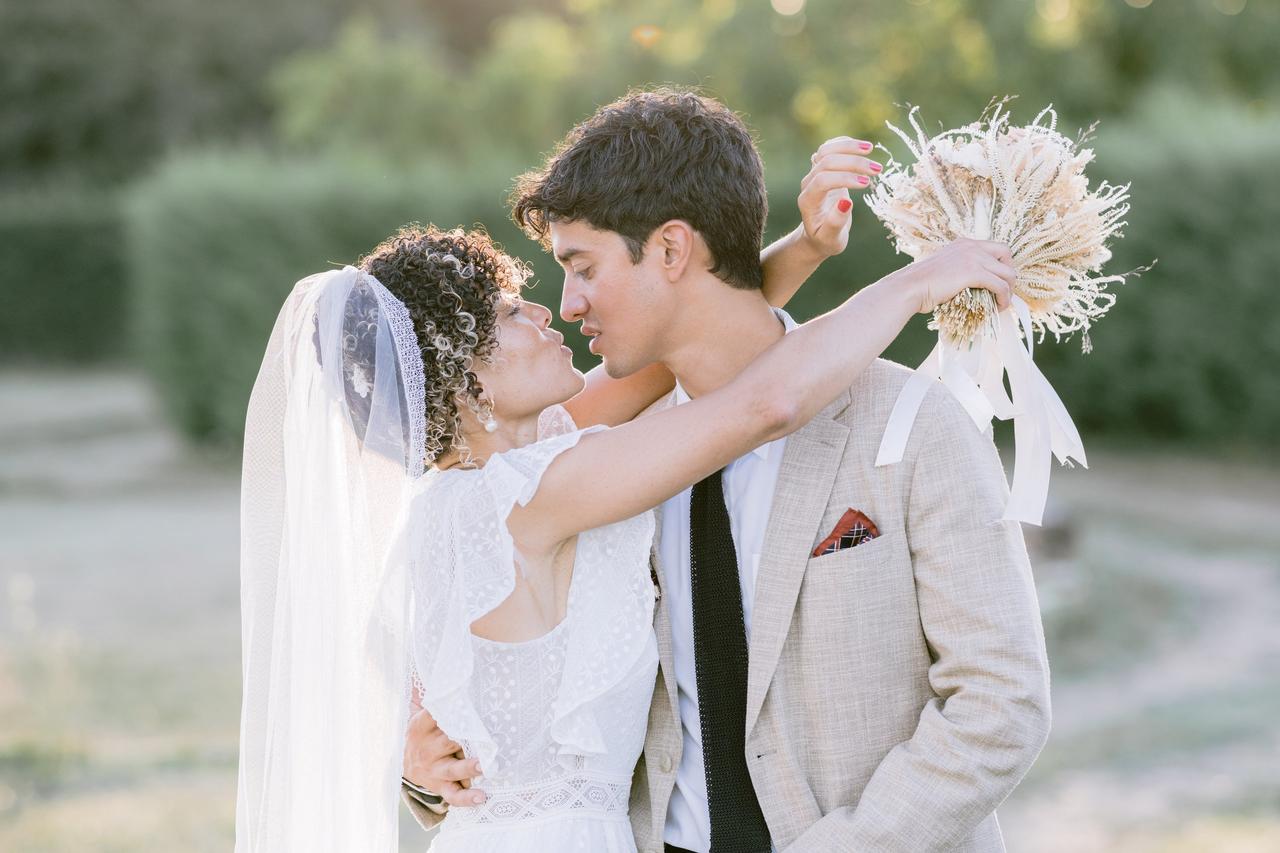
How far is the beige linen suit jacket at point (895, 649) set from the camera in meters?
2.30

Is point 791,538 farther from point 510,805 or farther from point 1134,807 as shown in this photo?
point 1134,807

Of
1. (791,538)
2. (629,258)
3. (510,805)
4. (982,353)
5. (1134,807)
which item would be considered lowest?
(1134,807)

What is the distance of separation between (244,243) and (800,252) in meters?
14.7

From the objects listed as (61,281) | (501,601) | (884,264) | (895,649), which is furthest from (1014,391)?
(61,281)

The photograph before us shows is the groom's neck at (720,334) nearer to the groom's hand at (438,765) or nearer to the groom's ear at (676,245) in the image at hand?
the groom's ear at (676,245)

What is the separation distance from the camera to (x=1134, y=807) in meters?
6.27

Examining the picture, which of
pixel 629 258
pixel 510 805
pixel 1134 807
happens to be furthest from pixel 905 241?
pixel 1134 807

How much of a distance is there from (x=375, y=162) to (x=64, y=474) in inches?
208

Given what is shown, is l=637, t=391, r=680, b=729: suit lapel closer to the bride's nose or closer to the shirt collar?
the shirt collar

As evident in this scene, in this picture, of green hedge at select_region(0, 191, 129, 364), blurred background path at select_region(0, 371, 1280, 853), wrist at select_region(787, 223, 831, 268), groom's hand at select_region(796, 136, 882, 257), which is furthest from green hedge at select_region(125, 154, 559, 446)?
groom's hand at select_region(796, 136, 882, 257)

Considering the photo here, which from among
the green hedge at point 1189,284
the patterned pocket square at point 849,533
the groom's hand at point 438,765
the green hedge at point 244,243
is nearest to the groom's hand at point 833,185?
the patterned pocket square at point 849,533

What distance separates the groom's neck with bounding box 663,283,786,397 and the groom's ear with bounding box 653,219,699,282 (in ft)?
0.25

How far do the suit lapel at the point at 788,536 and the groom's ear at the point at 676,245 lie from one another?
40 centimetres

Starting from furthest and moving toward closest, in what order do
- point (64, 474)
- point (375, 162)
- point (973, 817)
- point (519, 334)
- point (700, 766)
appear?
point (375, 162) < point (64, 474) < point (519, 334) < point (700, 766) < point (973, 817)
